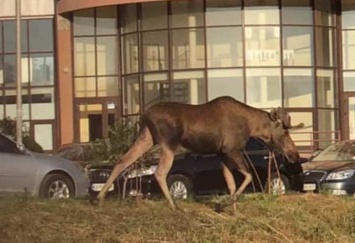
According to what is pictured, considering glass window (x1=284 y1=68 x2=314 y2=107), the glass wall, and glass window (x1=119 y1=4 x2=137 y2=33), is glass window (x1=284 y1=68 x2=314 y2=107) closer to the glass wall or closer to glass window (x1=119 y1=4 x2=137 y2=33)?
the glass wall

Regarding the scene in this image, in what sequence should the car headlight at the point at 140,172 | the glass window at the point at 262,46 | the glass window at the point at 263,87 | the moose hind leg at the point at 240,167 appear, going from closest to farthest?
the moose hind leg at the point at 240,167 → the car headlight at the point at 140,172 → the glass window at the point at 263,87 → the glass window at the point at 262,46

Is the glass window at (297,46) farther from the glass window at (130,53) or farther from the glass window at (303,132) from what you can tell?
the glass window at (130,53)

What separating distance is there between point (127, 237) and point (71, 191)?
814cm

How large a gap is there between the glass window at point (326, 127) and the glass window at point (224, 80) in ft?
11.7

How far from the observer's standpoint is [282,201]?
1176cm

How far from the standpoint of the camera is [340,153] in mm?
19953

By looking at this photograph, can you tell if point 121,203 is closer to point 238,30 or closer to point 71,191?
point 71,191

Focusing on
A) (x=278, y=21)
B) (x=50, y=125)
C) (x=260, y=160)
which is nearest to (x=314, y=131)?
(x=278, y=21)

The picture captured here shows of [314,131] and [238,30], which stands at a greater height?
[238,30]

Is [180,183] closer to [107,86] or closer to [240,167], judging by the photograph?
[240,167]

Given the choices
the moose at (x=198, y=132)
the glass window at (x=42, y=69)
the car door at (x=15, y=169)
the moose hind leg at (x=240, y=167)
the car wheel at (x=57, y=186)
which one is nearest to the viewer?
the moose at (x=198, y=132)

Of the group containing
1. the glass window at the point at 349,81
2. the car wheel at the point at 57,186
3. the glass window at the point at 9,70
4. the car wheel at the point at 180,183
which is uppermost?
the glass window at the point at 9,70

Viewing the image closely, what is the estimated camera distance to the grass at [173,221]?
945 centimetres

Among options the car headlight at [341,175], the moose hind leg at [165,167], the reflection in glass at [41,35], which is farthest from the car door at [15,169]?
the reflection in glass at [41,35]
